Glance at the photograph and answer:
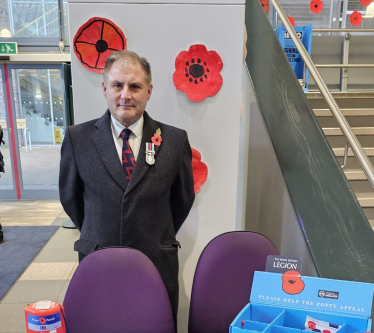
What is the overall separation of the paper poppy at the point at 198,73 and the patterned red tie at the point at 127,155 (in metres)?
0.60

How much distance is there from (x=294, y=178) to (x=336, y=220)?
36 centimetres

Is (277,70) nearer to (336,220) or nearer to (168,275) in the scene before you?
(336,220)

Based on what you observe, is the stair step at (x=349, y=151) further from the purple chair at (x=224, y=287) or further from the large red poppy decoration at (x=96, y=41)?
the large red poppy decoration at (x=96, y=41)

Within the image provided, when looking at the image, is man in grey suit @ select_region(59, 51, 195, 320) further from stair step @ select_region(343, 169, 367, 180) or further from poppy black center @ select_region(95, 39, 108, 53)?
stair step @ select_region(343, 169, 367, 180)

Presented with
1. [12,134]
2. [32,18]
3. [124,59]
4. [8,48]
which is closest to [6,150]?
[12,134]

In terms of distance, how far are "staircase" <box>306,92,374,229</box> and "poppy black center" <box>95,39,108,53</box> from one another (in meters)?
2.12

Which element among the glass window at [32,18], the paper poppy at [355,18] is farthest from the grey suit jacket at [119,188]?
the glass window at [32,18]

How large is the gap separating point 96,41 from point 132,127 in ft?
2.15

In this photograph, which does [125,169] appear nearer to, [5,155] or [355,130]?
[355,130]

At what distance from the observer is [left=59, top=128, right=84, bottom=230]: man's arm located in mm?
1551

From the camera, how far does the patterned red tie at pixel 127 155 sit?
1537 mm

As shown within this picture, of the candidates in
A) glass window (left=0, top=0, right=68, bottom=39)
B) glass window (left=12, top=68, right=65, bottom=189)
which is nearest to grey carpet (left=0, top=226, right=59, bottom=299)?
glass window (left=12, top=68, right=65, bottom=189)

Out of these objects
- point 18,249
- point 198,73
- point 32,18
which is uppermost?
point 32,18

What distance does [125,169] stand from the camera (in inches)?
60.5
